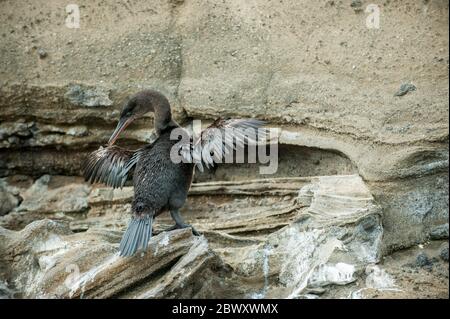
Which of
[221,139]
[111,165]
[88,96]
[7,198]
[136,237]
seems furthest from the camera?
[7,198]

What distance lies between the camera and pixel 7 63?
8703 mm

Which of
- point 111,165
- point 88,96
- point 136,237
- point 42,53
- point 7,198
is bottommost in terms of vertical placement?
point 7,198

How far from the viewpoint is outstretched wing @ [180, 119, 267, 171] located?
672 centimetres

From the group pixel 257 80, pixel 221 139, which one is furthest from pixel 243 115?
pixel 221 139

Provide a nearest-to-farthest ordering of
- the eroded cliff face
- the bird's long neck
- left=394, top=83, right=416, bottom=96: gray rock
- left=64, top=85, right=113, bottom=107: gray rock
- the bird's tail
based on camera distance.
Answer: the bird's tail
the eroded cliff face
the bird's long neck
left=394, top=83, right=416, bottom=96: gray rock
left=64, top=85, right=113, bottom=107: gray rock

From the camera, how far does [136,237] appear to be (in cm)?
632

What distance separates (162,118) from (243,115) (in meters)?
1.11

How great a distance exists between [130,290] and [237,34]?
10.3 feet

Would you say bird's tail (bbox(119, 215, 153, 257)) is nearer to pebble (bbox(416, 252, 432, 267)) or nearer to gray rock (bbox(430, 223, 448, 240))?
pebble (bbox(416, 252, 432, 267))

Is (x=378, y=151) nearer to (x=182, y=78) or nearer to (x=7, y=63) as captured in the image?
(x=182, y=78)

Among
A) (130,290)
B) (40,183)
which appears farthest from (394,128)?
(40,183)

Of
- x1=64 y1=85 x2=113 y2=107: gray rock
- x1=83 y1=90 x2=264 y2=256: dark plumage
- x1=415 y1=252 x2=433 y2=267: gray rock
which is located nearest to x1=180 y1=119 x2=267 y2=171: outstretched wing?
x1=83 y1=90 x2=264 y2=256: dark plumage

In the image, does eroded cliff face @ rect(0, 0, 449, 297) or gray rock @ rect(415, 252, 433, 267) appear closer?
eroded cliff face @ rect(0, 0, 449, 297)

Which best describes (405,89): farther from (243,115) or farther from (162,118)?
(162,118)
